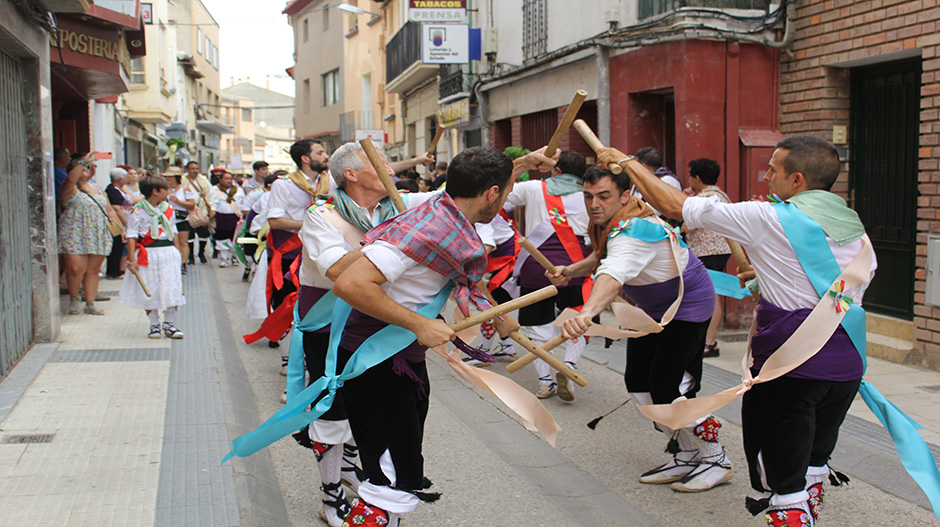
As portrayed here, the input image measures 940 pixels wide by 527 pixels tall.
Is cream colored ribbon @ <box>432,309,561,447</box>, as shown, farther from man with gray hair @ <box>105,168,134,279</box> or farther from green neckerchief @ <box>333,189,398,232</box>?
man with gray hair @ <box>105,168,134,279</box>

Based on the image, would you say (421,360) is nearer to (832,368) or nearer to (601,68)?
(832,368)

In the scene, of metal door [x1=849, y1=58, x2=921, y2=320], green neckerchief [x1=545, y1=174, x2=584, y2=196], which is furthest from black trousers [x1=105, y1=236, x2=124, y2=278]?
metal door [x1=849, y1=58, x2=921, y2=320]

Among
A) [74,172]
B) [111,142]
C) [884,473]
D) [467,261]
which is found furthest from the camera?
[111,142]

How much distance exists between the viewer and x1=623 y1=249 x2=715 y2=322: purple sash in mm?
4395

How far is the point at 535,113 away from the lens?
13820 mm

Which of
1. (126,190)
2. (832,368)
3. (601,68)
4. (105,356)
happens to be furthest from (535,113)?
(832,368)

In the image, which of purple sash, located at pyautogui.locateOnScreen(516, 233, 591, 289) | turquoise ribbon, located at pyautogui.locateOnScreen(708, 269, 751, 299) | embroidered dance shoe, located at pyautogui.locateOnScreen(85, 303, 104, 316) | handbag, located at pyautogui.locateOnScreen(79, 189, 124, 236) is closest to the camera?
turquoise ribbon, located at pyautogui.locateOnScreen(708, 269, 751, 299)

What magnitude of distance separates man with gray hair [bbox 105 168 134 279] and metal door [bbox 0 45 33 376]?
3.99 m

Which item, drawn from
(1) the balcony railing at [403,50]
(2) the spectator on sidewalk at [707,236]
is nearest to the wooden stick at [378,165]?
(2) the spectator on sidewalk at [707,236]

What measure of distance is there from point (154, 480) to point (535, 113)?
35.2ft

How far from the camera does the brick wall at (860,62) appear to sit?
6.97 metres

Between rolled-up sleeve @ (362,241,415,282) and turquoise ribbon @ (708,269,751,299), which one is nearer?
rolled-up sleeve @ (362,241,415,282)

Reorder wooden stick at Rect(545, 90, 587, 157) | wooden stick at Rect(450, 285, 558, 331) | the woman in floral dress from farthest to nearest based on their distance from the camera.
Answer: the woman in floral dress, wooden stick at Rect(545, 90, 587, 157), wooden stick at Rect(450, 285, 558, 331)

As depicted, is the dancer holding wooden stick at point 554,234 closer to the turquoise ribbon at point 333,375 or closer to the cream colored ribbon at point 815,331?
the cream colored ribbon at point 815,331
